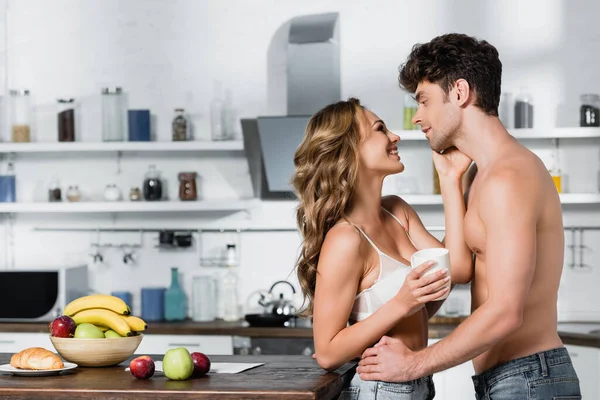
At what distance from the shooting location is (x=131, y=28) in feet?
17.7

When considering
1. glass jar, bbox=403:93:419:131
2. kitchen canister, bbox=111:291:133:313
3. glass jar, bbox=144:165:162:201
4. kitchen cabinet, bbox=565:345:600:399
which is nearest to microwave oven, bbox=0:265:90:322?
kitchen canister, bbox=111:291:133:313

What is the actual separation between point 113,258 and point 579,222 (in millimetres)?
2821

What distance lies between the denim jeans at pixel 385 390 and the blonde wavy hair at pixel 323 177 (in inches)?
12.2

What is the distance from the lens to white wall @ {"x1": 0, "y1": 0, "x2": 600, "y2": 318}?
5086mm

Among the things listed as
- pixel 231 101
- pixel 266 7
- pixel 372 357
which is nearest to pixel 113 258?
pixel 231 101

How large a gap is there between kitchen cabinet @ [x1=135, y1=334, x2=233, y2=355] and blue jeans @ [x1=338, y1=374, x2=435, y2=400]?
Result: 2.25 m

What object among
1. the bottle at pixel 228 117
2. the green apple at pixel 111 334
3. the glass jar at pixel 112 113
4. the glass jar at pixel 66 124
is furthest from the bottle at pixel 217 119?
the green apple at pixel 111 334

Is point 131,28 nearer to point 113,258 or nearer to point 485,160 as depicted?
point 113,258

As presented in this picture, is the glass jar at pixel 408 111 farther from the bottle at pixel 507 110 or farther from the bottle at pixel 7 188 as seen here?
the bottle at pixel 7 188

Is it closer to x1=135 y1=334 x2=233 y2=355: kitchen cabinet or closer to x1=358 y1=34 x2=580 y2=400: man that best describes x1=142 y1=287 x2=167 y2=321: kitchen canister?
x1=135 y1=334 x2=233 y2=355: kitchen cabinet

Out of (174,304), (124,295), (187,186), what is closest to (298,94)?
(187,186)

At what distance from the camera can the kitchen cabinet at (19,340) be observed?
471 centimetres

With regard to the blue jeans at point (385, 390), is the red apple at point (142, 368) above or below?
above

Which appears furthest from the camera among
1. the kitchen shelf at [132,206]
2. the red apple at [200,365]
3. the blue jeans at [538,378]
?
the kitchen shelf at [132,206]
